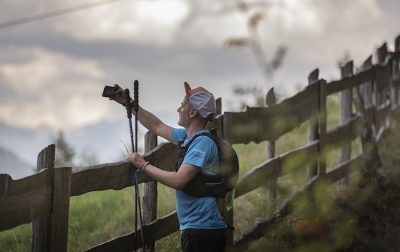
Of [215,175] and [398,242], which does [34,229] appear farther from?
[398,242]

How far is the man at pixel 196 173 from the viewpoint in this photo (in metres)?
4.46

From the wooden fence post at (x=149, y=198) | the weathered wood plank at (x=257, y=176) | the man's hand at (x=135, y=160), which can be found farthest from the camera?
the weathered wood plank at (x=257, y=176)

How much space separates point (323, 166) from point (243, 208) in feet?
3.87

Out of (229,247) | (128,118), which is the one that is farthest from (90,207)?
(128,118)

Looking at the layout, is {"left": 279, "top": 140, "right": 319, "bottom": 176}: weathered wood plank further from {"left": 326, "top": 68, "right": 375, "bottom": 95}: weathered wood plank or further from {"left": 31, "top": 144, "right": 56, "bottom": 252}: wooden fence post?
{"left": 31, "top": 144, "right": 56, "bottom": 252}: wooden fence post

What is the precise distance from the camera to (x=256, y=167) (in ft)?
23.5

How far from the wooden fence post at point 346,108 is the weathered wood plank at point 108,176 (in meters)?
4.94

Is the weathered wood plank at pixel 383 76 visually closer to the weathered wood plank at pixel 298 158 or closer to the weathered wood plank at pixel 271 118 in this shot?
the weathered wood plank at pixel 271 118

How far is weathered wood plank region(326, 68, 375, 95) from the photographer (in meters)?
9.13

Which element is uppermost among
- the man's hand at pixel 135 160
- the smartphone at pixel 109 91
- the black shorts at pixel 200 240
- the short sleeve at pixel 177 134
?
the smartphone at pixel 109 91

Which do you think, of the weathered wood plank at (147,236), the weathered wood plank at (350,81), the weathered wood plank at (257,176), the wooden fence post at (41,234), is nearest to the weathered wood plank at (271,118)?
the weathered wood plank at (257,176)

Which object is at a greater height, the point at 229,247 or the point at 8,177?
the point at 8,177

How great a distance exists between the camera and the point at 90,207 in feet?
33.6

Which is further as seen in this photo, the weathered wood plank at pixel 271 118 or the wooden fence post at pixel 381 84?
the wooden fence post at pixel 381 84
